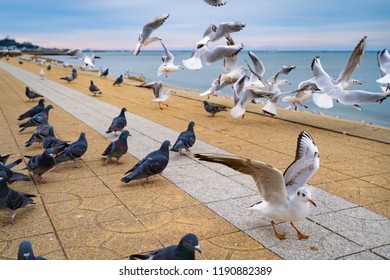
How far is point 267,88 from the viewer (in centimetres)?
1051

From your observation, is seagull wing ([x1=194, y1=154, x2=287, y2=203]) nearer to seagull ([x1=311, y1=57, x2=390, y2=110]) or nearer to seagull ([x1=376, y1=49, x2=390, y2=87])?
seagull ([x1=311, y1=57, x2=390, y2=110])

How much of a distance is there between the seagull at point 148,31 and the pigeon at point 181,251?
20.4ft

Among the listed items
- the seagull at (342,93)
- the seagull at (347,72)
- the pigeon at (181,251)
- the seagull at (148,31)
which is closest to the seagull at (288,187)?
the pigeon at (181,251)

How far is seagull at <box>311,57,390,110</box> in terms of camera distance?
25.1 ft

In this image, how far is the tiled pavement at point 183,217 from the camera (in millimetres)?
3703

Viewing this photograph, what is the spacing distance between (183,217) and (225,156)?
1.68 metres

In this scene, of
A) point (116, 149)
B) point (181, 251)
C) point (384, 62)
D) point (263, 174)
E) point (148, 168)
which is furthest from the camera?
point (384, 62)

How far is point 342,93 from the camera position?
8.14 metres

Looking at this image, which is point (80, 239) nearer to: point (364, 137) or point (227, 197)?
point (227, 197)

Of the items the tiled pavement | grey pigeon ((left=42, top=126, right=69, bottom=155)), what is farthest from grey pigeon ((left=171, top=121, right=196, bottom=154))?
grey pigeon ((left=42, top=126, right=69, bottom=155))

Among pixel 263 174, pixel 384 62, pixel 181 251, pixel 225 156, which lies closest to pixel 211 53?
pixel 384 62

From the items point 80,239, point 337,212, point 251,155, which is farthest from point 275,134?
point 80,239

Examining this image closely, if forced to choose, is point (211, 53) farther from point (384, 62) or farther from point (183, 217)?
point (183, 217)

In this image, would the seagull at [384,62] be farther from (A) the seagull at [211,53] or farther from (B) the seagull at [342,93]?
(A) the seagull at [211,53]
